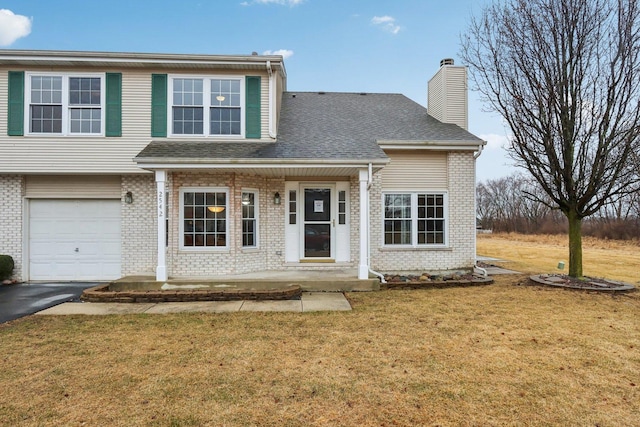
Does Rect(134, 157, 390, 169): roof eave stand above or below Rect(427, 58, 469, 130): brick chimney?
below

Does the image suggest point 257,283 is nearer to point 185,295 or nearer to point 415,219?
point 185,295

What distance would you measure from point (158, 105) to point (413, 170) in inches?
274

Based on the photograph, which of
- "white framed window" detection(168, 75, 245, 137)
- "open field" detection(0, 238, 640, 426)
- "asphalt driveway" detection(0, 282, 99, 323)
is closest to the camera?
"open field" detection(0, 238, 640, 426)

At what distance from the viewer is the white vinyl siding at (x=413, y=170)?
1044cm

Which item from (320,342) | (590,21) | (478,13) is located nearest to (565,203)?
(590,21)

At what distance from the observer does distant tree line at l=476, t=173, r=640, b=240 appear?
28406mm

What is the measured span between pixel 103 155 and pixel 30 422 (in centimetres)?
762

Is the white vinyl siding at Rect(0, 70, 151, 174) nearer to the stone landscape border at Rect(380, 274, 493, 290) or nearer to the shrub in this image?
the shrub

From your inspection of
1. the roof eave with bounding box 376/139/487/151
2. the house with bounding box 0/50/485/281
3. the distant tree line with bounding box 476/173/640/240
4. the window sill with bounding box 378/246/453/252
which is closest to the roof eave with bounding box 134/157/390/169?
the house with bounding box 0/50/485/281

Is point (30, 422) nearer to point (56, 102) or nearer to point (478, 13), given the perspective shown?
point (56, 102)

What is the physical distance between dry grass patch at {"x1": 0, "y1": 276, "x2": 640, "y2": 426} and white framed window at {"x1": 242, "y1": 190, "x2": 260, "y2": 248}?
3.24 meters

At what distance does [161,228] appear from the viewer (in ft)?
27.2

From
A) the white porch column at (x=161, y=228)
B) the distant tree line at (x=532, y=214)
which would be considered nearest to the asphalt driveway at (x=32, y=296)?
the white porch column at (x=161, y=228)

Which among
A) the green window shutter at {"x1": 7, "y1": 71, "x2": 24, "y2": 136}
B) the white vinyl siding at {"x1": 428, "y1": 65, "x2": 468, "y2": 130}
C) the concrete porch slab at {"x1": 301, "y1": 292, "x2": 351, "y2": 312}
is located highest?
the white vinyl siding at {"x1": 428, "y1": 65, "x2": 468, "y2": 130}
